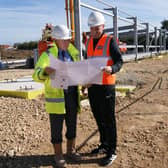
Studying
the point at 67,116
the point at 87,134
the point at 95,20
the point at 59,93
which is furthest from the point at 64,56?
the point at 87,134

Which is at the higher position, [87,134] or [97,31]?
[97,31]

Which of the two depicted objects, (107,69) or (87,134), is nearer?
(107,69)

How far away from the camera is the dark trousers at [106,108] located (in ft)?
11.2

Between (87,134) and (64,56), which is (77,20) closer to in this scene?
(87,134)

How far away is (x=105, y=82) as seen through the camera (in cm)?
338

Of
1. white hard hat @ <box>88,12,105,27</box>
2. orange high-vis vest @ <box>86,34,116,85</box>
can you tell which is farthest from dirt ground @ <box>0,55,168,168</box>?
white hard hat @ <box>88,12,105,27</box>

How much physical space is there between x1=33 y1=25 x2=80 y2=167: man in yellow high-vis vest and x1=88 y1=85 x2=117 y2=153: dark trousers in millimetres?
233

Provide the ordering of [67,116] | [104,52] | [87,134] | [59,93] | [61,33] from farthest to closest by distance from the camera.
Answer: [87,134] → [67,116] → [104,52] → [59,93] → [61,33]

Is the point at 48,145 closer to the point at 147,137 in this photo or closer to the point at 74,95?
the point at 74,95

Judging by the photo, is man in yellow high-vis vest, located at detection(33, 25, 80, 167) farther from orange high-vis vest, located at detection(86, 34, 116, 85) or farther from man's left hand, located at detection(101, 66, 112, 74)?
man's left hand, located at detection(101, 66, 112, 74)

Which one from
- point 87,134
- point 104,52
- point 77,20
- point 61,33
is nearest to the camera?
point 61,33

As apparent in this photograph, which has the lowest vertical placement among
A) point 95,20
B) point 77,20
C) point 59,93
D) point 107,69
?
point 59,93

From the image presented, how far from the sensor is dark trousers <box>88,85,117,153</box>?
342cm

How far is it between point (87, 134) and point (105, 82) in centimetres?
137
